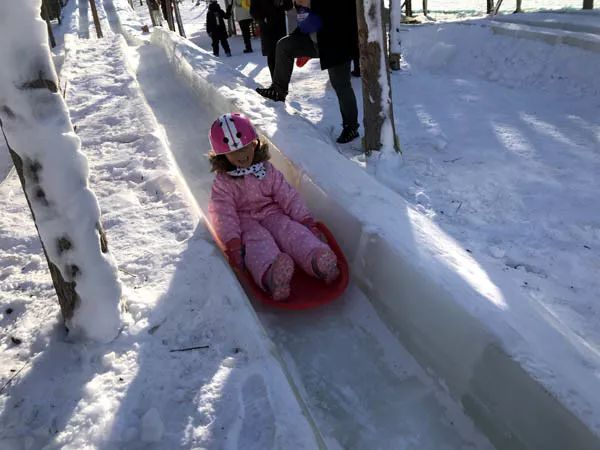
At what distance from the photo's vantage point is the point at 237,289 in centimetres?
Result: 229

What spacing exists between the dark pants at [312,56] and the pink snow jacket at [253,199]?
6.37 ft

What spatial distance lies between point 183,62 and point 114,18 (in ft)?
40.7

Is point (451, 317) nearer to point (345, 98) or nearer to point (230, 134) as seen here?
point (230, 134)

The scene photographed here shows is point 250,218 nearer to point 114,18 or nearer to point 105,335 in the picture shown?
point 105,335

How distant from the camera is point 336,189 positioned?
10.2 ft

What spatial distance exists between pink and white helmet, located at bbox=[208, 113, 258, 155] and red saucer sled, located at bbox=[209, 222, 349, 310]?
0.51m

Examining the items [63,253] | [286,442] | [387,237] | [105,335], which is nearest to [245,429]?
[286,442]

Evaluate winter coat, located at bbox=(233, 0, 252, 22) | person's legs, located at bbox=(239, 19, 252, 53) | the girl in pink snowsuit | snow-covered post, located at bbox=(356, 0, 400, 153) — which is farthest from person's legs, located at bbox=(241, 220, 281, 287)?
winter coat, located at bbox=(233, 0, 252, 22)

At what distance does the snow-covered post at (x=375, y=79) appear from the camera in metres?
3.96

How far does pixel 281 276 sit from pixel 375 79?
7.87 feet

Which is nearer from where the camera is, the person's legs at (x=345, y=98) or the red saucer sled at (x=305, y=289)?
the red saucer sled at (x=305, y=289)

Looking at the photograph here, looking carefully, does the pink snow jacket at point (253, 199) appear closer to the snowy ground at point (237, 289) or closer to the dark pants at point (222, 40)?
the snowy ground at point (237, 289)

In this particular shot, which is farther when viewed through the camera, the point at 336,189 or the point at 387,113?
the point at 387,113

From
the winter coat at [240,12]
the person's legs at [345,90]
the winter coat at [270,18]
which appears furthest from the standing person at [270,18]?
the winter coat at [240,12]
